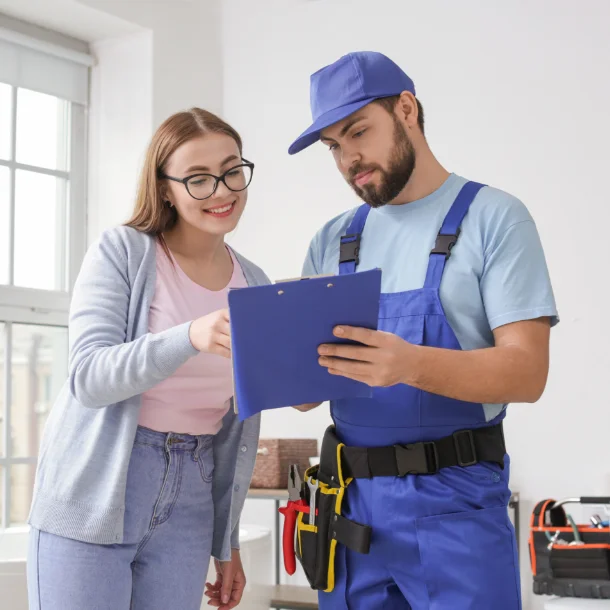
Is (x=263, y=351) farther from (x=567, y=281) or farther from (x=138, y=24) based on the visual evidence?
(x=138, y=24)

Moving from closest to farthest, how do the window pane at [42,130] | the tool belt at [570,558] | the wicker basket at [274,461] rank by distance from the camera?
1. the tool belt at [570,558]
2. the wicker basket at [274,461]
3. the window pane at [42,130]

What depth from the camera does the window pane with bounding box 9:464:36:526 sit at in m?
3.58

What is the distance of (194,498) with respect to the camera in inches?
64.9

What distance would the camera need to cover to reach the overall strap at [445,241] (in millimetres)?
1522

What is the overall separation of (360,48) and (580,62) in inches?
38.0

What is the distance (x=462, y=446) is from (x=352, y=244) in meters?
0.43

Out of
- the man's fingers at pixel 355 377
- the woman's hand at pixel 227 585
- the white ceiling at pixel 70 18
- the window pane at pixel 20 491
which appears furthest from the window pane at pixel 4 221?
the man's fingers at pixel 355 377

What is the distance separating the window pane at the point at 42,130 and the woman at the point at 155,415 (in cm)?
218

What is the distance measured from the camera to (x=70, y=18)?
3719 millimetres

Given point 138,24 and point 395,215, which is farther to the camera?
point 138,24

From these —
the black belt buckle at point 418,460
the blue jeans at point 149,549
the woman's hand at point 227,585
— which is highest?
the black belt buckle at point 418,460

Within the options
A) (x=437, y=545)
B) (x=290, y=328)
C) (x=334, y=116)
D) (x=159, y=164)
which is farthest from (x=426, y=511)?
(x=159, y=164)

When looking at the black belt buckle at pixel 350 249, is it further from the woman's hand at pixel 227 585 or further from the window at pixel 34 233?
the window at pixel 34 233

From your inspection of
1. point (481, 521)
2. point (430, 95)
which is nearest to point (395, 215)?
point (481, 521)
